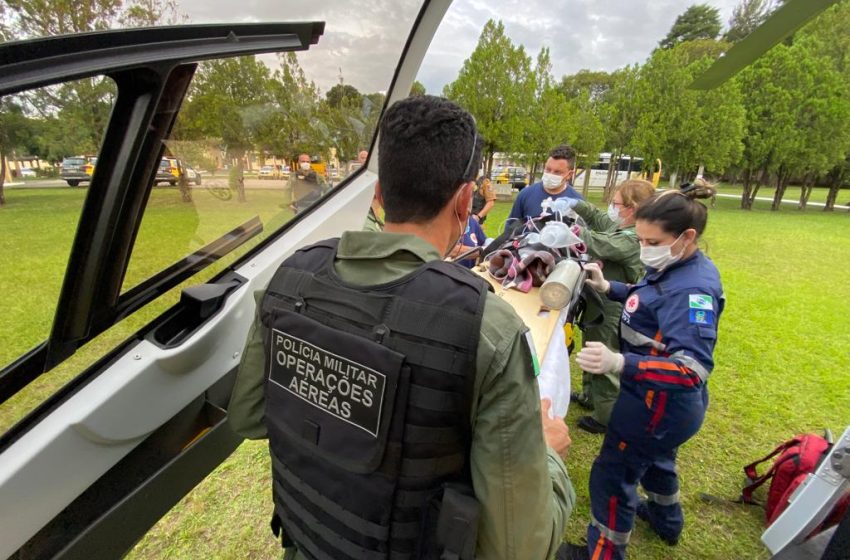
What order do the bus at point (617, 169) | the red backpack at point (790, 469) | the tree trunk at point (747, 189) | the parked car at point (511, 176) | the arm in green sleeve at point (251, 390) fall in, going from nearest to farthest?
1. the arm in green sleeve at point (251, 390)
2. the red backpack at point (790, 469)
3. the tree trunk at point (747, 189)
4. the parked car at point (511, 176)
5. the bus at point (617, 169)

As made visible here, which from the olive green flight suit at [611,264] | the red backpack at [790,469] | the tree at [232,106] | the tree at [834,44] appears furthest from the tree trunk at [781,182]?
the tree at [232,106]

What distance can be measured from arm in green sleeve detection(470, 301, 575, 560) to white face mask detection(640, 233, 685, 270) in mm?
1406

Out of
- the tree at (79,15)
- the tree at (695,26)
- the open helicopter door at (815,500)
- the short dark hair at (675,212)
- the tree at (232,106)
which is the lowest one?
the open helicopter door at (815,500)

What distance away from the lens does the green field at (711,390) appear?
988 mm

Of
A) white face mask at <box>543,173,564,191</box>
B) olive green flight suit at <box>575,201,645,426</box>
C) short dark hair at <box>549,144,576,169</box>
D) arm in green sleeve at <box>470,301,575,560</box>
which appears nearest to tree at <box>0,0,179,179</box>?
arm in green sleeve at <box>470,301,575,560</box>

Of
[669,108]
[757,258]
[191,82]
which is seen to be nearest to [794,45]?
[669,108]

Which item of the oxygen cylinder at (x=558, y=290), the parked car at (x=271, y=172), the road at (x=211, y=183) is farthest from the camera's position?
the oxygen cylinder at (x=558, y=290)

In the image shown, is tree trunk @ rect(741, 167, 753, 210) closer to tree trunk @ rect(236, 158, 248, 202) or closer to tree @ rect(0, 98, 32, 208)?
tree trunk @ rect(236, 158, 248, 202)

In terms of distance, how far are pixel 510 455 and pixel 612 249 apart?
2.49 metres

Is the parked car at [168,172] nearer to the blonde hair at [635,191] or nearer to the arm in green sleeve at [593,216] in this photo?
the blonde hair at [635,191]

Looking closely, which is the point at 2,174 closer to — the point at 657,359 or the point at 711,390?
the point at 657,359

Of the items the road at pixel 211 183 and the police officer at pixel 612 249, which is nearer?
the road at pixel 211 183

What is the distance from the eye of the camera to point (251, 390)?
1.14 metres

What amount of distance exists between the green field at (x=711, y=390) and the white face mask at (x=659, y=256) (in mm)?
525
